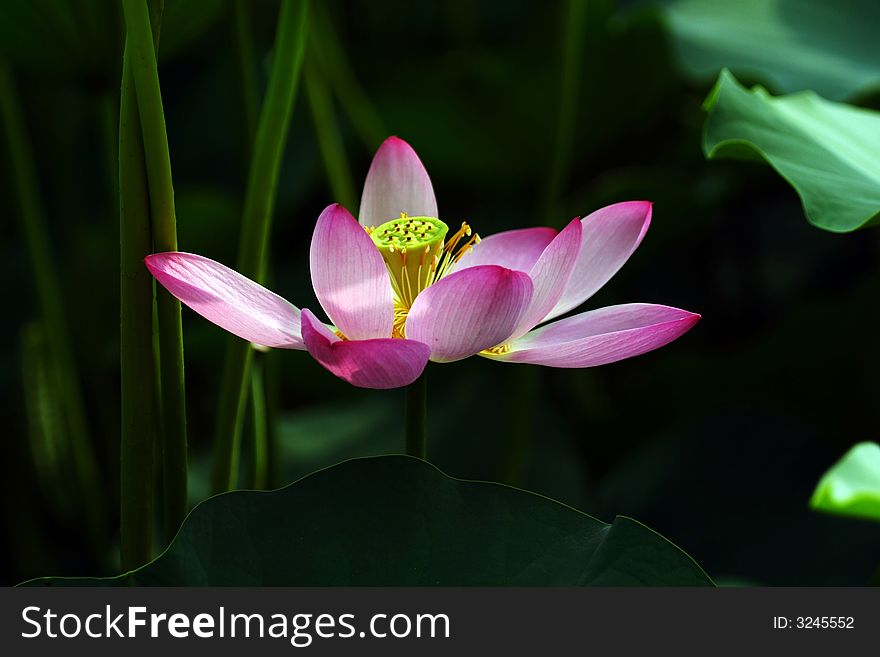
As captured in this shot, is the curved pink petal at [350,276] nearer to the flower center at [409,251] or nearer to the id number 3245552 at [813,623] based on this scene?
the flower center at [409,251]

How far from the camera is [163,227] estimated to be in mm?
406

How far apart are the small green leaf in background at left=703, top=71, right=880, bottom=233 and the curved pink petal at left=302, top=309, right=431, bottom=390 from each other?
27 cm

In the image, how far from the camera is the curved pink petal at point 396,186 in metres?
0.53

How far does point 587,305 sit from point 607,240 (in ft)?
2.43

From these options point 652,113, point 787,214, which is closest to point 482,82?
point 652,113

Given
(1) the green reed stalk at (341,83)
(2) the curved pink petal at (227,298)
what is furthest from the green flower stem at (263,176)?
(1) the green reed stalk at (341,83)

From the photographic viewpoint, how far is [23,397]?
124 centimetres

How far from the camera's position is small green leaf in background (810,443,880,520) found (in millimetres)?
386

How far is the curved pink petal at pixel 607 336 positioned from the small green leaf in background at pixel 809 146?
15 cm

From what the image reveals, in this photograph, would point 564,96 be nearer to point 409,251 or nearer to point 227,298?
point 409,251

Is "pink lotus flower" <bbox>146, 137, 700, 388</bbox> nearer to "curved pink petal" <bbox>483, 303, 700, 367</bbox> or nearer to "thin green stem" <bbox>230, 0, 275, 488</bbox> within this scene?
"curved pink petal" <bbox>483, 303, 700, 367</bbox>

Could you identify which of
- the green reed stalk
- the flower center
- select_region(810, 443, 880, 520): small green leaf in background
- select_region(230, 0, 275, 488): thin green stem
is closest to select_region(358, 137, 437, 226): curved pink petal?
the flower center

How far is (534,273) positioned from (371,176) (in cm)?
14

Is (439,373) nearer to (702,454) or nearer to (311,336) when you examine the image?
(702,454)
